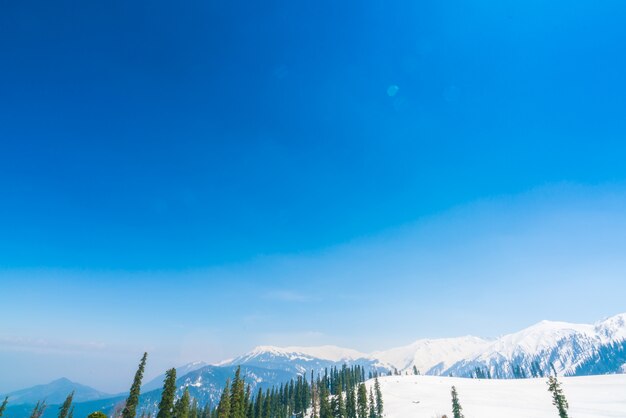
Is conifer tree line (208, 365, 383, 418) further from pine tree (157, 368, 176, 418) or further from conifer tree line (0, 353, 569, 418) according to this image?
pine tree (157, 368, 176, 418)

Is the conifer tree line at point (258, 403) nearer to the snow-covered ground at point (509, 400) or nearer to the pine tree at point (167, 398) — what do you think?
the pine tree at point (167, 398)

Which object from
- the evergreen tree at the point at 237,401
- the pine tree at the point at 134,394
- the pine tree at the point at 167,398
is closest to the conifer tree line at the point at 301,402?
the evergreen tree at the point at 237,401

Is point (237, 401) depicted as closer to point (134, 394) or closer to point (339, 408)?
point (134, 394)

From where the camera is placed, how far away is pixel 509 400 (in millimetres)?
117250

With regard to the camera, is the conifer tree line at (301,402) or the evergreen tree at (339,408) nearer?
the conifer tree line at (301,402)

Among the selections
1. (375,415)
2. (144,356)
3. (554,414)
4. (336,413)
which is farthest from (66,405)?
(554,414)

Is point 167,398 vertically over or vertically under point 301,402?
over

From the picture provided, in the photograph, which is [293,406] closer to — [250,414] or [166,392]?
[250,414]

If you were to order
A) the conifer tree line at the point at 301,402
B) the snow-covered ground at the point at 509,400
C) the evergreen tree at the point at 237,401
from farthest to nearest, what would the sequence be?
1. the snow-covered ground at the point at 509,400
2. the conifer tree line at the point at 301,402
3. the evergreen tree at the point at 237,401

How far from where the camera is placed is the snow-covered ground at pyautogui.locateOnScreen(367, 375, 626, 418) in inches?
3757

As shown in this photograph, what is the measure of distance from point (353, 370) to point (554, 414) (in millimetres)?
125236

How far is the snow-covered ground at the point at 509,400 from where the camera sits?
313ft

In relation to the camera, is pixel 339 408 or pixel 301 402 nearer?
pixel 339 408

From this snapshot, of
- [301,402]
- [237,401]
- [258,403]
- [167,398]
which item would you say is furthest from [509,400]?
[167,398]
